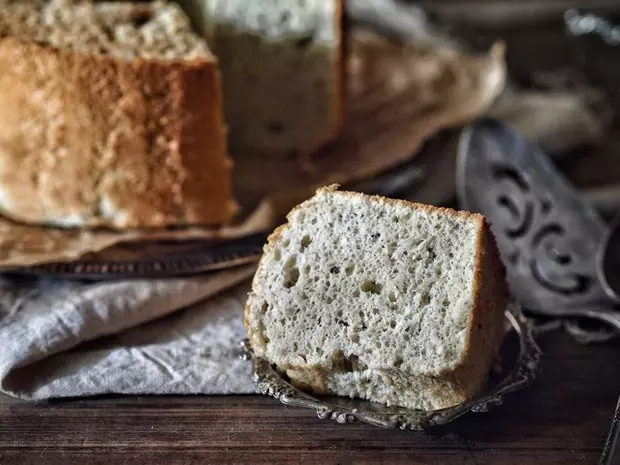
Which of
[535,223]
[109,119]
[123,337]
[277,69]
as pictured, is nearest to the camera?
[123,337]

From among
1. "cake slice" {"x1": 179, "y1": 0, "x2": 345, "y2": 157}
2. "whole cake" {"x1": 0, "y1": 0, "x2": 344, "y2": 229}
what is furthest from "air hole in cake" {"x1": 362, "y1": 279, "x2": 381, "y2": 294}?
"cake slice" {"x1": 179, "y1": 0, "x2": 345, "y2": 157}

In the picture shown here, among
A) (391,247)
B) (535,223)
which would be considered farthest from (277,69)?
(391,247)

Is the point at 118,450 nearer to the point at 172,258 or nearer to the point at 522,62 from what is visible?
the point at 172,258

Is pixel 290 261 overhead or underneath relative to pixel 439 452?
overhead

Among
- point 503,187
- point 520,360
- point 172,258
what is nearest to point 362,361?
point 520,360

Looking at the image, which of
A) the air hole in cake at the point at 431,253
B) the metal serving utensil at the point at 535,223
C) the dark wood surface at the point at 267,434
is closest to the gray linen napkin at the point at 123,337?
the dark wood surface at the point at 267,434

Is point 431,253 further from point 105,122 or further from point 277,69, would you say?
point 277,69

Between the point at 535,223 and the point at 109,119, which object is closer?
the point at 109,119
